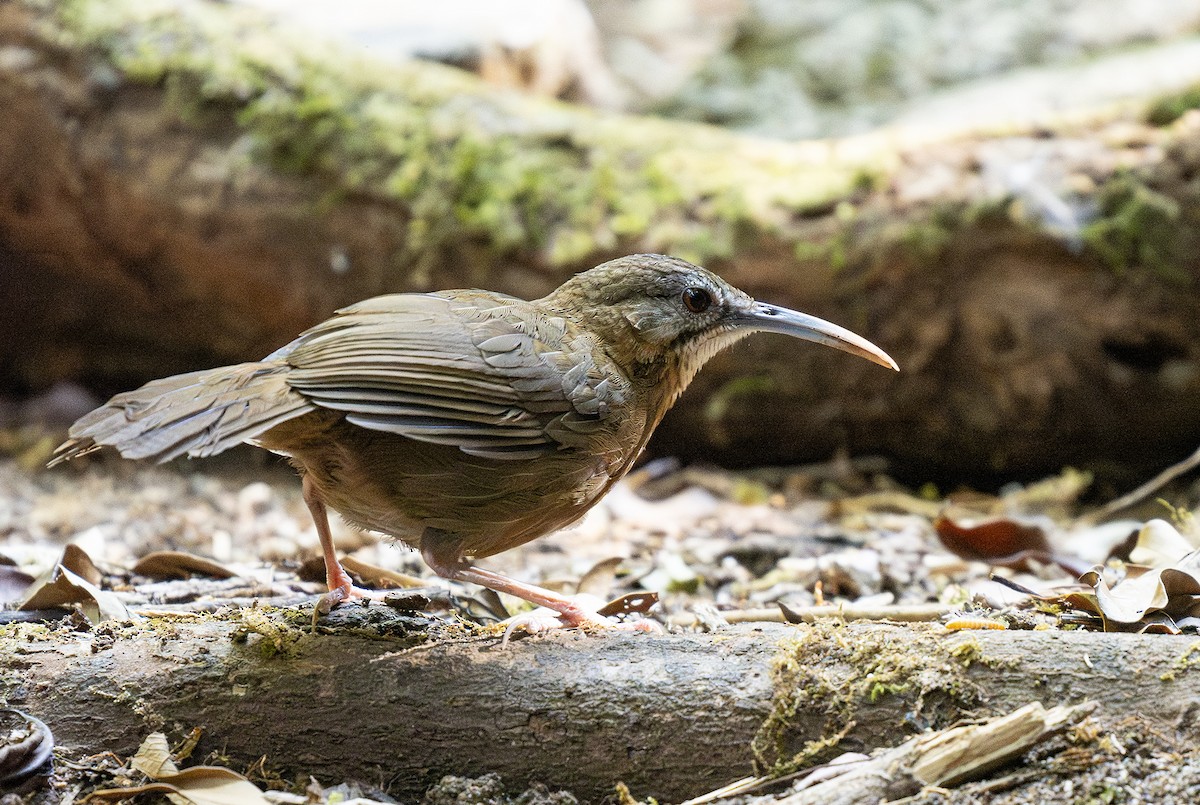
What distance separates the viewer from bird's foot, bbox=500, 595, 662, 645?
3189 mm

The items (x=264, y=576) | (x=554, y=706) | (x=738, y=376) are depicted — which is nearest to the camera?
(x=554, y=706)

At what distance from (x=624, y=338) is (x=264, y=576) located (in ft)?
6.02

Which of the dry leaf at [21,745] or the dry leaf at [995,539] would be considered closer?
the dry leaf at [21,745]

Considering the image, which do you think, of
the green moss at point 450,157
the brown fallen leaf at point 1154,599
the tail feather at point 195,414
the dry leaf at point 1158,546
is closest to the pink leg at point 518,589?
the tail feather at point 195,414

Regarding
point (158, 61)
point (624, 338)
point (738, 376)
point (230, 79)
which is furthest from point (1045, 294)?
point (158, 61)

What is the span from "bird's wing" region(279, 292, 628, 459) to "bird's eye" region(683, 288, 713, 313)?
16.0 inches

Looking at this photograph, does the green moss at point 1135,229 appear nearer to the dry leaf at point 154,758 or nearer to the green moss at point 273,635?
the green moss at point 273,635

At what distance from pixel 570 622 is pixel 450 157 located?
3.72m

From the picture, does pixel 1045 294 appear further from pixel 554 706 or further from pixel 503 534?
pixel 554 706

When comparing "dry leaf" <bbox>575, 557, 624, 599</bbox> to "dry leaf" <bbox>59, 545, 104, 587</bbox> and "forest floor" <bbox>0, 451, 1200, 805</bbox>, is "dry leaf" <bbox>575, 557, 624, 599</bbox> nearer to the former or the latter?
"forest floor" <bbox>0, 451, 1200, 805</bbox>

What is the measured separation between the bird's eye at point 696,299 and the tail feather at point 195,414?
1.38 metres

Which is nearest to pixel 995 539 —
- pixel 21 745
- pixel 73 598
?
pixel 73 598

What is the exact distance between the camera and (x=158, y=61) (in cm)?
638

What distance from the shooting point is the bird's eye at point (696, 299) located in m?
3.79
